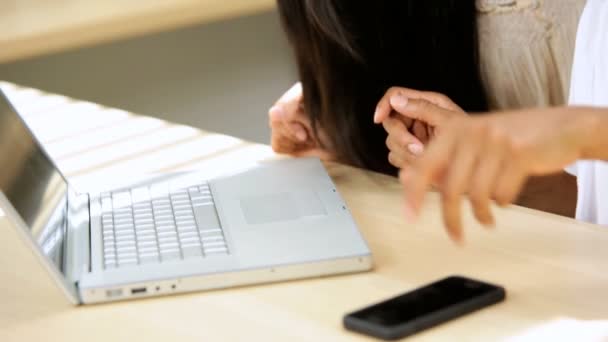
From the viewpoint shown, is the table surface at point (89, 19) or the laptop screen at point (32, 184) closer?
the laptop screen at point (32, 184)

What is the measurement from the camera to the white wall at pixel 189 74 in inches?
110

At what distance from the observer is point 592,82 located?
125 centimetres

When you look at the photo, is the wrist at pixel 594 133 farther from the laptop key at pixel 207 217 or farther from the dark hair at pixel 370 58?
the dark hair at pixel 370 58

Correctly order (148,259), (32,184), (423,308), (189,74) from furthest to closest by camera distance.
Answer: (189,74) < (32,184) < (148,259) < (423,308)

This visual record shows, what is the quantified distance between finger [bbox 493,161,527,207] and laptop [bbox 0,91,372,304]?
26 centimetres

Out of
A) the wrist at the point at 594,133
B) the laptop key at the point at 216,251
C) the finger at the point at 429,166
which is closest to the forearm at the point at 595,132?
the wrist at the point at 594,133

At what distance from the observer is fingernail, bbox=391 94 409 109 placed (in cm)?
122

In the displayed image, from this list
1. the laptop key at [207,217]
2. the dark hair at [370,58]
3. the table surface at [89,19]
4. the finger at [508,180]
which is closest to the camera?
the finger at [508,180]

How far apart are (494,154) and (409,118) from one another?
0.54 meters

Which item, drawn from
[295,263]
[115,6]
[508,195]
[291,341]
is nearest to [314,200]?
[295,263]

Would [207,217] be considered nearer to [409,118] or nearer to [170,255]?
[170,255]

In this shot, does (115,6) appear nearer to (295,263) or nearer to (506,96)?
(506,96)

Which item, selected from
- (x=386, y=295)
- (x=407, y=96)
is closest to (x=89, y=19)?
(x=407, y=96)

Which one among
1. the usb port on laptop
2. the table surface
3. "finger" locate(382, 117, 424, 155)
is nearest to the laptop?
the usb port on laptop
